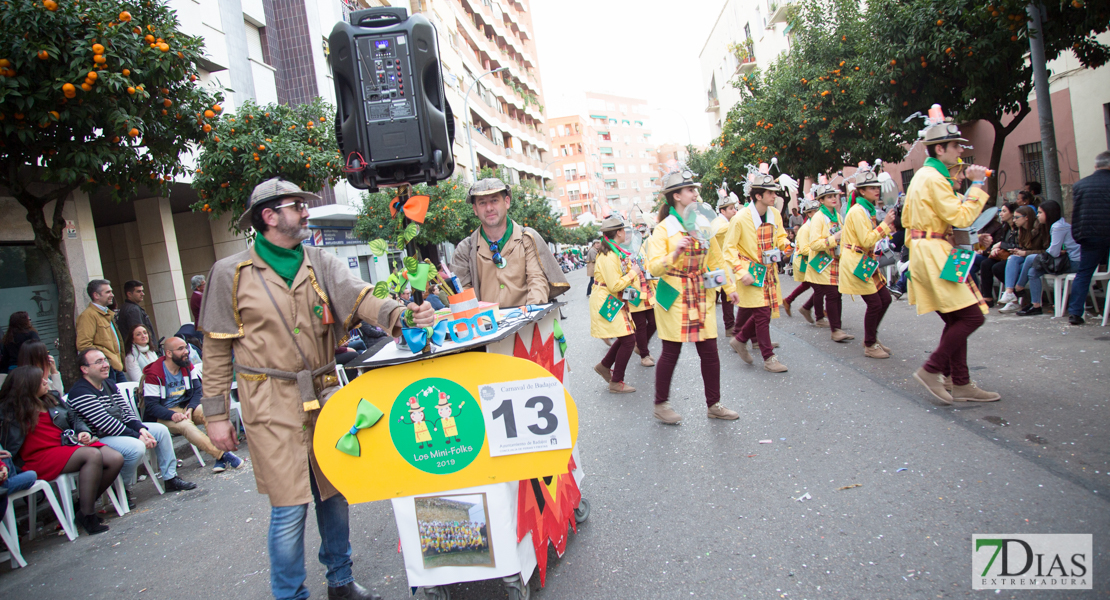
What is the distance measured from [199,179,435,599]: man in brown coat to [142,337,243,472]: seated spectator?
3.76 meters

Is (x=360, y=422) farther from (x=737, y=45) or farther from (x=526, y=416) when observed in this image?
(x=737, y=45)

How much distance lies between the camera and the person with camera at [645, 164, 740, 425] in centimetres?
496

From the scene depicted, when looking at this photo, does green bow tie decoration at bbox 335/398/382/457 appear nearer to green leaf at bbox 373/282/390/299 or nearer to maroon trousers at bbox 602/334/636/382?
green leaf at bbox 373/282/390/299

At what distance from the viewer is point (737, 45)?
24.5 metres

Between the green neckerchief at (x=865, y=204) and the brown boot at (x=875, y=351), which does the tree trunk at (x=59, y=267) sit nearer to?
the brown boot at (x=875, y=351)

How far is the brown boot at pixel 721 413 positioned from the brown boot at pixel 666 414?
269 millimetres

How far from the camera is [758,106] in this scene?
18484mm

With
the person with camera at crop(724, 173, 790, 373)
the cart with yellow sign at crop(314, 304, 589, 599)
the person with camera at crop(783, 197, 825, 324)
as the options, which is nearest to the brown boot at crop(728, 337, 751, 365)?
the person with camera at crop(724, 173, 790, 373)

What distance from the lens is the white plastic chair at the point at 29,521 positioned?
4.38 meters

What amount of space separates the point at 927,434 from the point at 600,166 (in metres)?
106

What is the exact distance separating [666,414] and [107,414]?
465 cm

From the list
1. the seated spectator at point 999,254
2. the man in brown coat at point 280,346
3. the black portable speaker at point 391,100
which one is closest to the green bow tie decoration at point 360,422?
the man in brown coat at point 280,346

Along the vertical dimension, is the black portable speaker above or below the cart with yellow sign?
above

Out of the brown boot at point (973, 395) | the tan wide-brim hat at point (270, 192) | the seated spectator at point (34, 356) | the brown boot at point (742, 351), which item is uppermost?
the tan wide-brim hat at point (270, 192)
